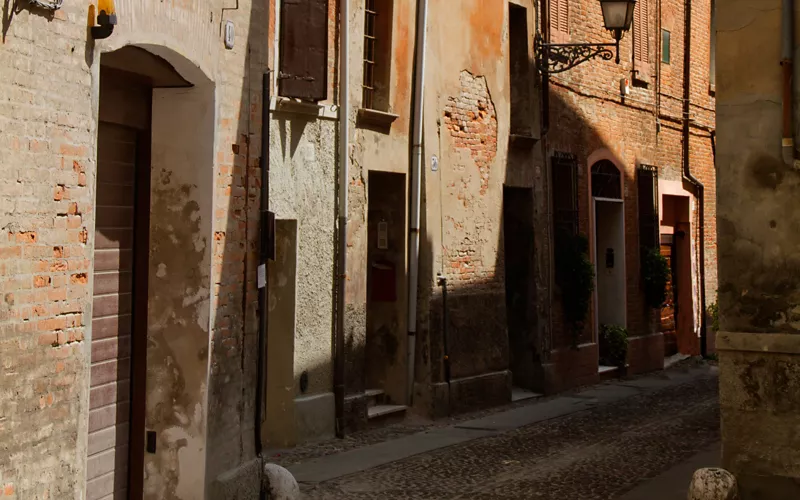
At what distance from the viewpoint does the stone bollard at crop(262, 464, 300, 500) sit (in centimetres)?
841

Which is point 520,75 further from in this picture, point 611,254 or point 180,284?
point 180,284

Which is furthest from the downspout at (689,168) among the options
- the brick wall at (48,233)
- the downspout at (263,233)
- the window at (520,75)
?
the brick wall at (48,233)

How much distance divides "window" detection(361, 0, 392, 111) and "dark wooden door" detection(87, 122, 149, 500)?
6.04 meters

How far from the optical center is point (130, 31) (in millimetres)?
6422

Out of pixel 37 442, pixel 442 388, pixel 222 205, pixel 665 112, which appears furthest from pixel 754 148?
pixel 665 112

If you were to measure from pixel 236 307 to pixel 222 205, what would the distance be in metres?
0.74

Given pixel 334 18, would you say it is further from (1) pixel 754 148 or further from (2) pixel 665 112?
(2) pixel 665 112

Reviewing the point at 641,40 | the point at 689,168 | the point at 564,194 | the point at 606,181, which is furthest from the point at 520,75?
the point at 689,168

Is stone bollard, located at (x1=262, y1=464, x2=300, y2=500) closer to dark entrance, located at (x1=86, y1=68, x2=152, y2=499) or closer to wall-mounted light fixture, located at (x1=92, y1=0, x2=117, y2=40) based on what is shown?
dark entrance, located at (x1=86, y1=68, x2=152, y2=499)

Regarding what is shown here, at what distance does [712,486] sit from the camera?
26.3ft

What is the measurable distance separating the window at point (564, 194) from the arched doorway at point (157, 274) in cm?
1022

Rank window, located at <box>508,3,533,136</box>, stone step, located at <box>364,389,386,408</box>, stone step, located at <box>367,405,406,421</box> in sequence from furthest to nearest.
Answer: window, located at <box>508,3,533,136</box>, stone step, located at <box>364,389,386,408</box>, stone step, located at <box>367,405,406,421</box>

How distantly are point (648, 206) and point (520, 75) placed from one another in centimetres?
482

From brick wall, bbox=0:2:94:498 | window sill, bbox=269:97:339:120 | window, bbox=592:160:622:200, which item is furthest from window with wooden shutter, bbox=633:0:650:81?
brick wall, bbox=0:2:94:498
